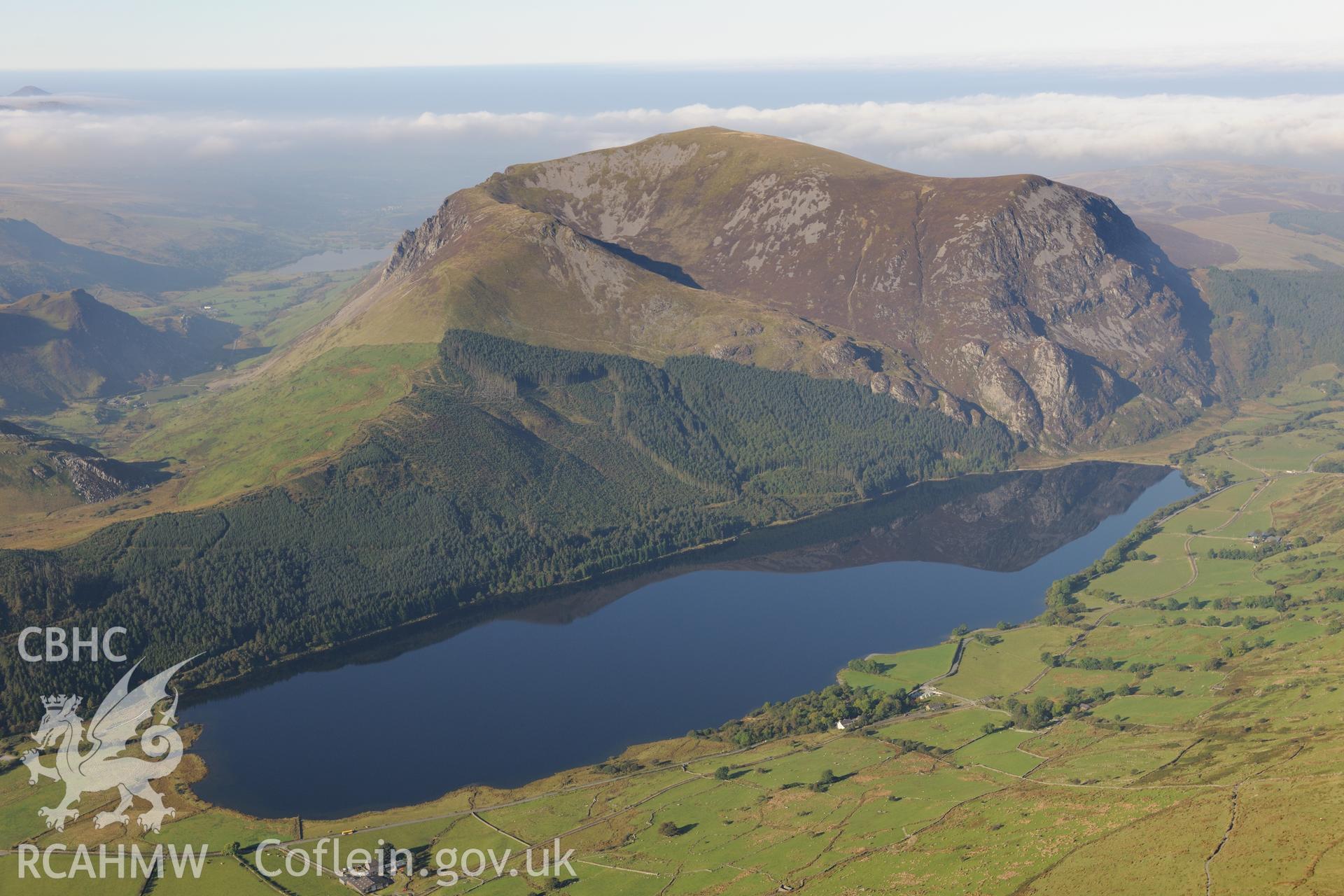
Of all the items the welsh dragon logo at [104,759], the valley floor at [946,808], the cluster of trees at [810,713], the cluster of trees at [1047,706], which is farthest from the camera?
the cluster of trees at [810,713]

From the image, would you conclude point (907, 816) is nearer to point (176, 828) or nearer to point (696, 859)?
point (696, 859)

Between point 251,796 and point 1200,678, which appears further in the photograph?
point 1200,678

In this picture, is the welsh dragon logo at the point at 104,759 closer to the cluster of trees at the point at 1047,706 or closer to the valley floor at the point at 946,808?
the valley floor at the point at 946,808

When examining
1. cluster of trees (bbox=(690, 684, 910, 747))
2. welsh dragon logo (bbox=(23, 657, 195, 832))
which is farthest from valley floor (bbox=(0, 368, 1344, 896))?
cluster of trees (bbox=(690, 684, 910, 747))

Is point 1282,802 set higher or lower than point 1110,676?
A: higher

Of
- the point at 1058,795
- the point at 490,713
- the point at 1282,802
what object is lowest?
the point at 490,713

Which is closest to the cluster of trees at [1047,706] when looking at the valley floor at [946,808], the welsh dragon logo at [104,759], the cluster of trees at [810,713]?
the valley floor at [946,808]

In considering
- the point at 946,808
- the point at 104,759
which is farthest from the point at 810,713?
the point at 104,759

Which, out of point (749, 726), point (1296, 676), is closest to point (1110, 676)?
point (1296, 676)
